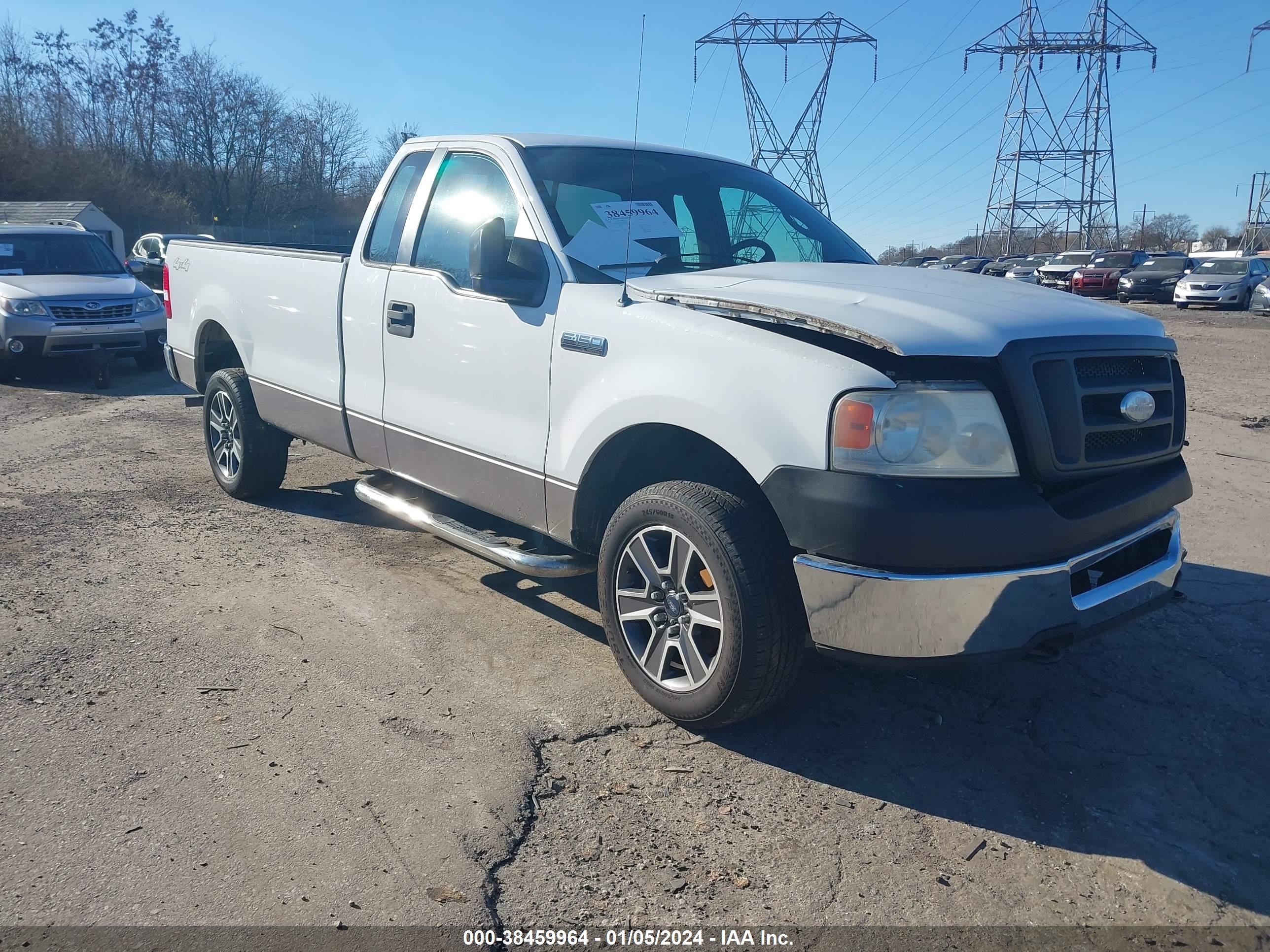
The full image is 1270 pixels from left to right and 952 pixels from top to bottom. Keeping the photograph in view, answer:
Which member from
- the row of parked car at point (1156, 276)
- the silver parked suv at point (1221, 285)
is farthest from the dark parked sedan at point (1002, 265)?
the silver parked suv at point (1221, 285)

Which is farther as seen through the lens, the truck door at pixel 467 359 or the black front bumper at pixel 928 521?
the truck door at pixel 467 359

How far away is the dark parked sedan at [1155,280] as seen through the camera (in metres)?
30.7

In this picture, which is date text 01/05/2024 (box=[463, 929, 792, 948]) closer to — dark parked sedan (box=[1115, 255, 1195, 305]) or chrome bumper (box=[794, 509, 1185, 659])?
chrome bumper (box=[794, 509, 1185, 659])

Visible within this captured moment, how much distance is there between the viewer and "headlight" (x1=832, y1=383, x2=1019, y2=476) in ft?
9.03

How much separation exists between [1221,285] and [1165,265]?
4840 mm

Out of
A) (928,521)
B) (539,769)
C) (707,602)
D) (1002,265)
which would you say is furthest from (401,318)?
(1002,265)

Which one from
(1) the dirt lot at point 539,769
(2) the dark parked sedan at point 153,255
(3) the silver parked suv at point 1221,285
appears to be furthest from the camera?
(3) the silver parked suv at point 1221,285

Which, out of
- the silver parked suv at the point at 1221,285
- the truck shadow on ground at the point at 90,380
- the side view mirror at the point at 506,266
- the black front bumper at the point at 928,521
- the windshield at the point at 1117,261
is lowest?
the truck shadow on ground at the point at 90,380

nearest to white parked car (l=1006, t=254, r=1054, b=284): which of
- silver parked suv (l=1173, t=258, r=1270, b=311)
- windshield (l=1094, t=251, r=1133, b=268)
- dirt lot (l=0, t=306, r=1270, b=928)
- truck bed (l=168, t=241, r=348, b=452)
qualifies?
windshield (l=1094, t=251, r=1133, b=268)

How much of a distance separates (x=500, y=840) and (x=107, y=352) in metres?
10.6

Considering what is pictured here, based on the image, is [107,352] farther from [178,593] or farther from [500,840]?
[500,840]

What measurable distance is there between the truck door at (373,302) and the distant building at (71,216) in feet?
75.9

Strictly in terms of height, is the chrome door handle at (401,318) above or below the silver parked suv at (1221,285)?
below

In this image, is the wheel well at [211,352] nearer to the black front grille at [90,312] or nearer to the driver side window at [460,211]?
the driver side window at [460,211]
